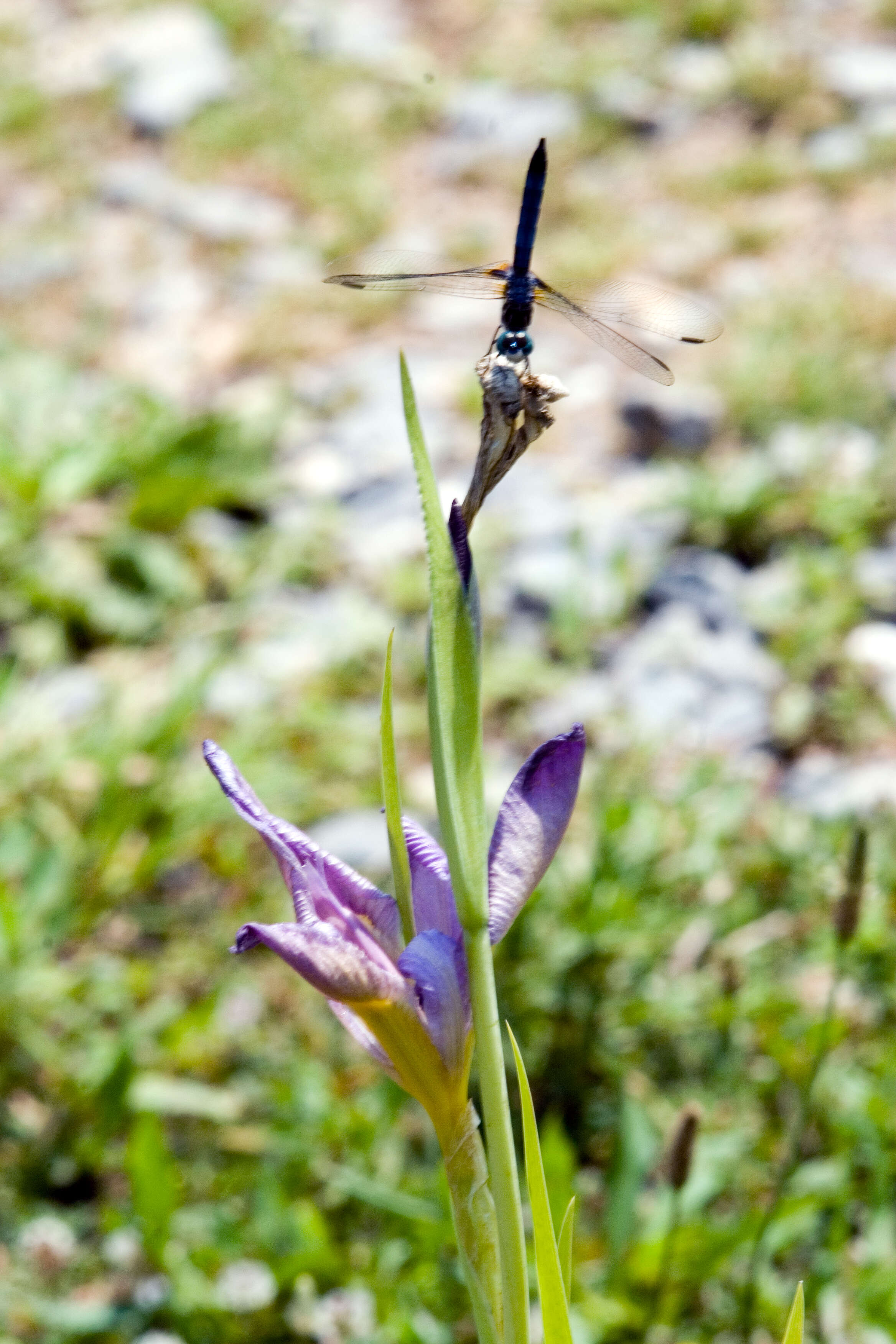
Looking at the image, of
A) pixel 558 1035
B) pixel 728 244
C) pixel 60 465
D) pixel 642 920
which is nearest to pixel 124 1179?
pixel 558 1035

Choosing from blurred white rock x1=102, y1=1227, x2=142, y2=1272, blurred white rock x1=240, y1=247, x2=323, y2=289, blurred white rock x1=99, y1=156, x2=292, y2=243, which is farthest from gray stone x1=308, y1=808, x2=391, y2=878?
blurred white rock x1=99, y1=156, x2=292, y2=243

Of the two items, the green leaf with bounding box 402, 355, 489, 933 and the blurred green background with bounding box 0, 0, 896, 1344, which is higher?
the blurred green background with bounding box 0, 0, 896, 1344

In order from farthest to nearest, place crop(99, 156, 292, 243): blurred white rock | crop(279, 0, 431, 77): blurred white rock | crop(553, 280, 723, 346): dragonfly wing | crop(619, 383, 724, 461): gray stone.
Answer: crop(279, 0, 431, 77): blurred white rock, crop(99, 156, 292, 243): blurred white rock, crop(619, 383, 724, 461): gray stone, crop(553, 280, 723, 346): dragonfly wing

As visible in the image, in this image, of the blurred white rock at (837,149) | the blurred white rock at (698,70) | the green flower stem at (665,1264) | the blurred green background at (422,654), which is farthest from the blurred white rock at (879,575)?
the blurred white rock at (698,70)

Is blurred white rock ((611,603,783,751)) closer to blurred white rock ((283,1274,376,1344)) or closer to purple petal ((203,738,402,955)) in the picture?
blurred white rock ((283,1274,376,1344))

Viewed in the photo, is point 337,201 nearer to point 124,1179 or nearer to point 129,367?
point 129,367

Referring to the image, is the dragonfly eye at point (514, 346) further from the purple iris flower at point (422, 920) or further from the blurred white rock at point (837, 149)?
the blurred white rock at point (837, 149)
